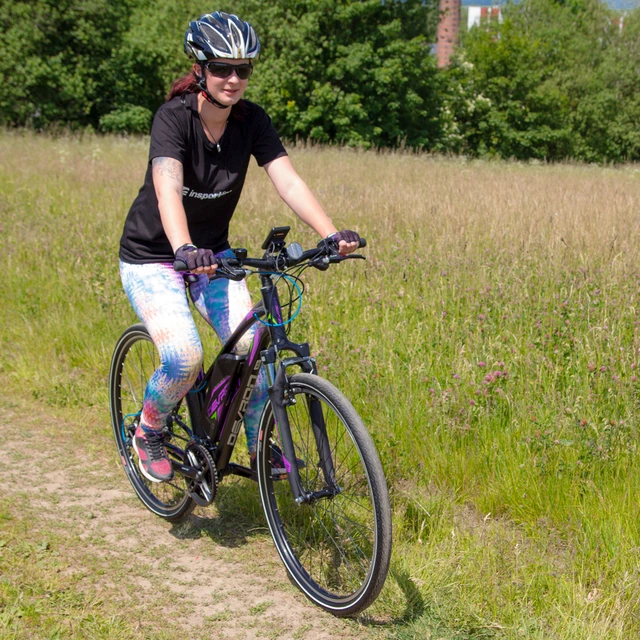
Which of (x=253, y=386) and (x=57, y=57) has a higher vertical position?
(x=57, y=57)

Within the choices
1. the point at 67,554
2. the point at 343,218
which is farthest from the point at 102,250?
the point at 67,554

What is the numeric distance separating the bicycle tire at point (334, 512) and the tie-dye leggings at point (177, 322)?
36 cm

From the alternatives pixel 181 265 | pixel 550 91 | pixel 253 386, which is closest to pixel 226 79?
pixel 181 265

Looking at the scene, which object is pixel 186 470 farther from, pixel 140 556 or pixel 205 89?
pixel 205 89

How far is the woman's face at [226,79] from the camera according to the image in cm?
341

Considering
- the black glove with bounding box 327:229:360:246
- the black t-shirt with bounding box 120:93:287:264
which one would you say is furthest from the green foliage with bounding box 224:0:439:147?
the black glove with bounding box 327:229:360:246

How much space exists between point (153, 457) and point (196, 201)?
4.41 feet

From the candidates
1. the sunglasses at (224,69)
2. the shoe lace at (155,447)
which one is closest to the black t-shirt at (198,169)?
the sunglasses at (224,69)

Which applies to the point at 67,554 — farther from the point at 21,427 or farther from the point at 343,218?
the point at 343,218

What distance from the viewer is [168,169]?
347 cm

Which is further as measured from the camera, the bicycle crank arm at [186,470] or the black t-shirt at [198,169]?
the bicycle crank arm at [186,470]

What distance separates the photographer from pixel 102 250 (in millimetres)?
7859

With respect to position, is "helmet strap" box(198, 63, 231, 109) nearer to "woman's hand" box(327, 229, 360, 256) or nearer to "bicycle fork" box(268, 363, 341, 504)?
"woman's hand" box(327, 229, 360, 256)

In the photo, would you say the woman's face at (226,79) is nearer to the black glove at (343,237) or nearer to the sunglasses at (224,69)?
the sunglasses at (224,69)
